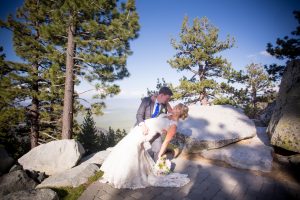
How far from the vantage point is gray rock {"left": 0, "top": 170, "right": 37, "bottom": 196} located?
187 inches

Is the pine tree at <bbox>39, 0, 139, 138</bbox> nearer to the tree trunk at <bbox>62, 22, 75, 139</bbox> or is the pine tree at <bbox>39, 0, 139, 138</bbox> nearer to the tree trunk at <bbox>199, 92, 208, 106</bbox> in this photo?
the tree trunk at <bbox>62, 22, 75, 139</bbox>

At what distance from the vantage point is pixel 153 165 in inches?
207

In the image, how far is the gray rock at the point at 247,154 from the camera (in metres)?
5.84

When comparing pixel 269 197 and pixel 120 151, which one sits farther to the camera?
pixel 120 151

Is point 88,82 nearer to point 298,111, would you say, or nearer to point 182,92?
point 182,92

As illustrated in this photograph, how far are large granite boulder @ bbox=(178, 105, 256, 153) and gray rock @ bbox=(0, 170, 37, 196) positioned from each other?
5247mm

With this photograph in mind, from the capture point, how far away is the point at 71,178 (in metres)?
5.30

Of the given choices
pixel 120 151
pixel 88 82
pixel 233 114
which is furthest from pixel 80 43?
pixel 233 114

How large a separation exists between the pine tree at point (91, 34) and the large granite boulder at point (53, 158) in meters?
4.35

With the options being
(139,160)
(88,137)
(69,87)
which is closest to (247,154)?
(139,160)

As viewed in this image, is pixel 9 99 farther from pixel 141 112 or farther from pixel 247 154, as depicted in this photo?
pixel 247 154

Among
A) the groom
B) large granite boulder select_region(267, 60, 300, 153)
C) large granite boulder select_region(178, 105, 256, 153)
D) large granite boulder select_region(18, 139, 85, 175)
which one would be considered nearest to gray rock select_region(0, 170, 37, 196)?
large granite boulder select_region(18, 139, 85, 175)

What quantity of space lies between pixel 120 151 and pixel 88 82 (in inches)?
308

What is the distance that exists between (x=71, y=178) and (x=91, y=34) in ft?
27.5
